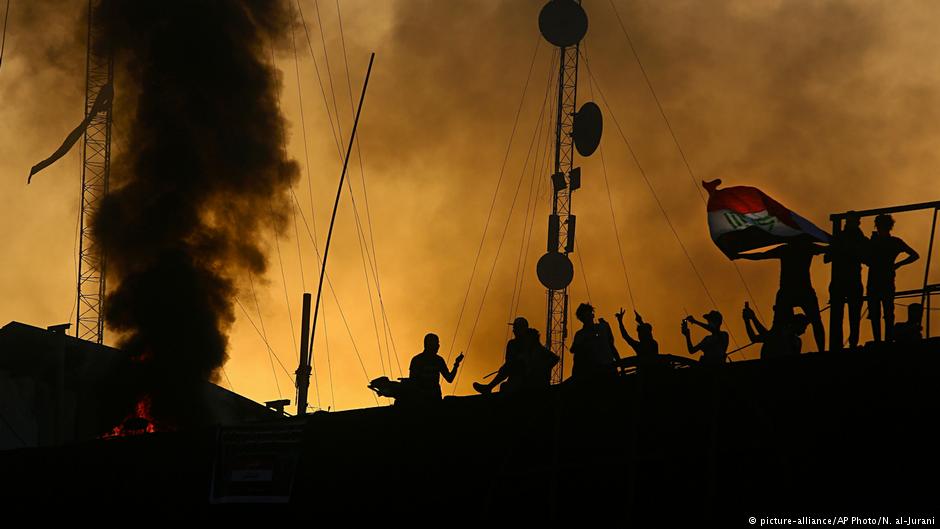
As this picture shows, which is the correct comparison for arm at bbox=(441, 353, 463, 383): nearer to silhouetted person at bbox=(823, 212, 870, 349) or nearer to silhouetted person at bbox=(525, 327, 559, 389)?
silhouetted person at bbox=(525, 327, 559, 389)

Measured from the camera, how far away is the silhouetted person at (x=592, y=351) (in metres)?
18.3

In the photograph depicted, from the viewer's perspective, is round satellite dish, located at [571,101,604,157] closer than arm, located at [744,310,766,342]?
No

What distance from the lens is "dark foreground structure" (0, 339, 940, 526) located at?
653 inches

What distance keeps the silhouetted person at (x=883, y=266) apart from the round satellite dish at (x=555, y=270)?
61.4 feet

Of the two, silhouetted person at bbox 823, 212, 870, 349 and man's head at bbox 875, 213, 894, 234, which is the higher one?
man's head at bbox 875, 213, 894, 234

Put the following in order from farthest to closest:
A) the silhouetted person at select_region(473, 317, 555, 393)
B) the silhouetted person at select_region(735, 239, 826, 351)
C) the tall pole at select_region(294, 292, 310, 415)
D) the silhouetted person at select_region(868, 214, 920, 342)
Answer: the tall pole at select_region(294, 292, 310, 415) < the silhouetted person at select_region(473, 317, 555, 393) < the silhouetted person at select_region(735, 239, 826, 351) < the silhouetted person at select_region(868, 214, 920, 342)

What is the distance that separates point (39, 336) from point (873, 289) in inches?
1131

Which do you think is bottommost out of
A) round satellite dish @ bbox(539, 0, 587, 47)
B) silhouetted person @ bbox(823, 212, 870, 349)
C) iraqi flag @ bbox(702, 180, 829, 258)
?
silhouetted person @ bbox(823, 212, 870, 349)

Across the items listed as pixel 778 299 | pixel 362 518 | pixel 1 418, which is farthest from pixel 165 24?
pixel 778 299

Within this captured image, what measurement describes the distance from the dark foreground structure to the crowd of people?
0.38 meters

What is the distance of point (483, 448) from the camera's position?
64.7ft

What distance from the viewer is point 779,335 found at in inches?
699

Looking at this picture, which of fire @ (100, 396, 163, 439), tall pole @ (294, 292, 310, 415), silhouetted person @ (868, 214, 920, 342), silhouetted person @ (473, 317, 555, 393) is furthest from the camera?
fire @ (100, 396, 163, 439)

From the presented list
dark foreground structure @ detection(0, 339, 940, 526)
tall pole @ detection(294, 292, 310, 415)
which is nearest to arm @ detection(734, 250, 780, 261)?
dark foreground structure @ detection(0, 339, 940, 526)
